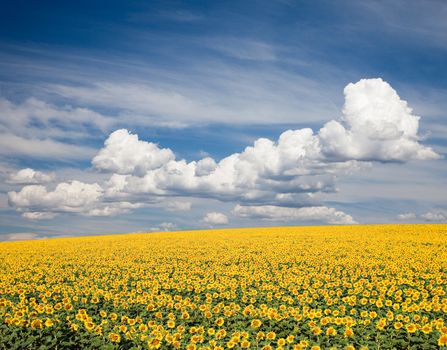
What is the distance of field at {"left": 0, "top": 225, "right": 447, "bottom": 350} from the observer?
10445 mm

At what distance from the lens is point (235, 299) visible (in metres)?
16.1

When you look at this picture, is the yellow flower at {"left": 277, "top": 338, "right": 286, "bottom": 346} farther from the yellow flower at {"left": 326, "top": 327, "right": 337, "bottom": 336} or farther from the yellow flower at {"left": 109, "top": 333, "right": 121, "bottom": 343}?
the yellow flower at {"left": 109, "top": 333, "right": 121, "bottom": 343}

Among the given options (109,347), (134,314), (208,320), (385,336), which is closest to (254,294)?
(208,320)

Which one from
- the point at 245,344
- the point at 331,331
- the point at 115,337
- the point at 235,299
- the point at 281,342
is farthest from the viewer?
the point at 235,299

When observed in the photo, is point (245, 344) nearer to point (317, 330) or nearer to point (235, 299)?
point (317, 330)

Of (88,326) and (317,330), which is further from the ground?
(88,326)

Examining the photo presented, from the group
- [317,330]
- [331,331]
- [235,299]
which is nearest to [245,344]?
[317,330]

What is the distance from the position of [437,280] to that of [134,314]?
12.6 meters

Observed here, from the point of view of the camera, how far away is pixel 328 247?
3112 cm

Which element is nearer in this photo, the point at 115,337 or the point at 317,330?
the point at 115,337

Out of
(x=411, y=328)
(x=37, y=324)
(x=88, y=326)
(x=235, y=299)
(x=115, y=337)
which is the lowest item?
(x=235, y=299)

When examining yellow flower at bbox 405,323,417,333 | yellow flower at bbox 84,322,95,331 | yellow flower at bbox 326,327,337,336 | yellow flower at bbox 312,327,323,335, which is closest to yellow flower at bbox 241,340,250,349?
yellow flower at bbox 312,327,323,335

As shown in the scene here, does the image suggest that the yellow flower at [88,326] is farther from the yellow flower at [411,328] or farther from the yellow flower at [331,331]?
the yellow flower at [411,328]

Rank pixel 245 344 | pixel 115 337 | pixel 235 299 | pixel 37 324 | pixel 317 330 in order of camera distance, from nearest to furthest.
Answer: pixel 245 344
pixel 115 337
pixel 317 330
pixel 37 324
pixel 235 299
